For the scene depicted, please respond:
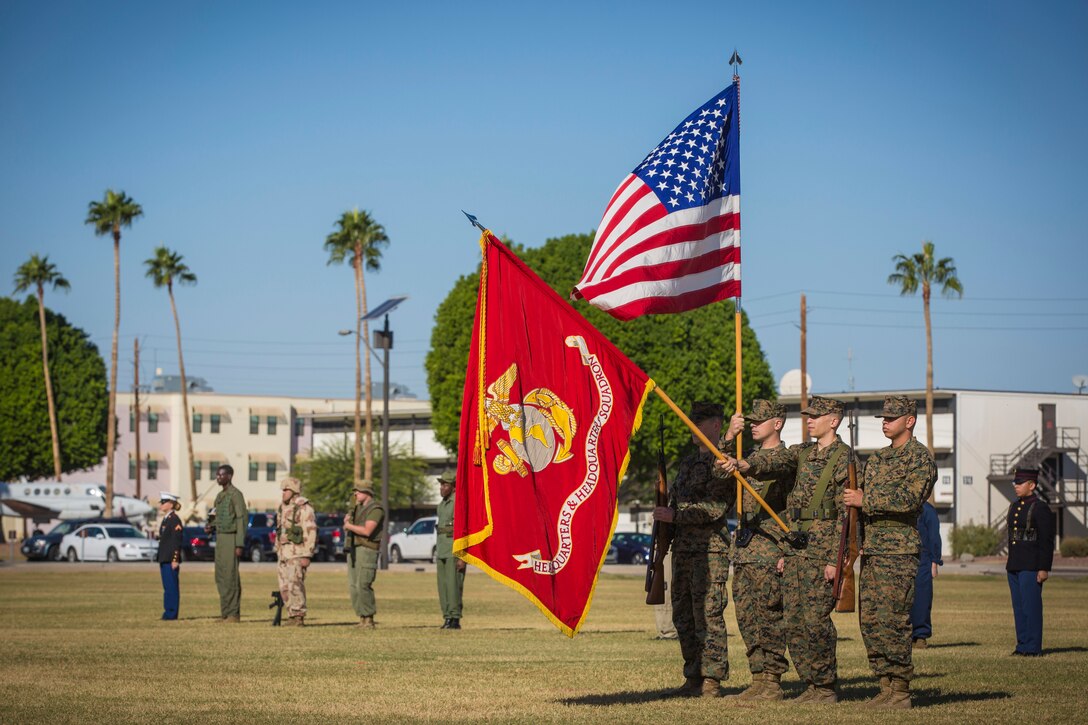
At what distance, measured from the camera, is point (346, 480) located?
270 ft

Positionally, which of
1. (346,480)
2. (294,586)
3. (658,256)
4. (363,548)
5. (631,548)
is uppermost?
(658,256)

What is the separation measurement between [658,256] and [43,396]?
72082 millimetres

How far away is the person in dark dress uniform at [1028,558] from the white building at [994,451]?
5438 cm

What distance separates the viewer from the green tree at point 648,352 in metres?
60.5

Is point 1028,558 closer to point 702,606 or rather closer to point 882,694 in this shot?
point 882,694

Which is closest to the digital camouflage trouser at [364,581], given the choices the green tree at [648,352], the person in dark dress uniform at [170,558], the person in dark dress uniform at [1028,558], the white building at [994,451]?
the person in dark dress uniform at [170,558]

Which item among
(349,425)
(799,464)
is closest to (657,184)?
(799,464)

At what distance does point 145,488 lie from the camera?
107 m

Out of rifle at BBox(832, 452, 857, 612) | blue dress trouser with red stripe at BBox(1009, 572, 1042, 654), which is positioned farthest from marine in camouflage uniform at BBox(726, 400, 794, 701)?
blue dress trouser with red stripe at BBox(1009, 572, 1042, 654)

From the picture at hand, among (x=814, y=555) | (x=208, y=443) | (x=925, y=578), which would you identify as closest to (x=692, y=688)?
Result: (x=814, y=555)

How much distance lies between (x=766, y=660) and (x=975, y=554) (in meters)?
53.3

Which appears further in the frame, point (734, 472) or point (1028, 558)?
point (1028, 558)

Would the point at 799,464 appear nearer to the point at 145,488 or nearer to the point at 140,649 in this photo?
the point at 140,649

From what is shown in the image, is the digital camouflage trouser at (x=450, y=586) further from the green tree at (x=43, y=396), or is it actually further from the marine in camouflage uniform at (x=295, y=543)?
the green tree at (x=43, y=396)
